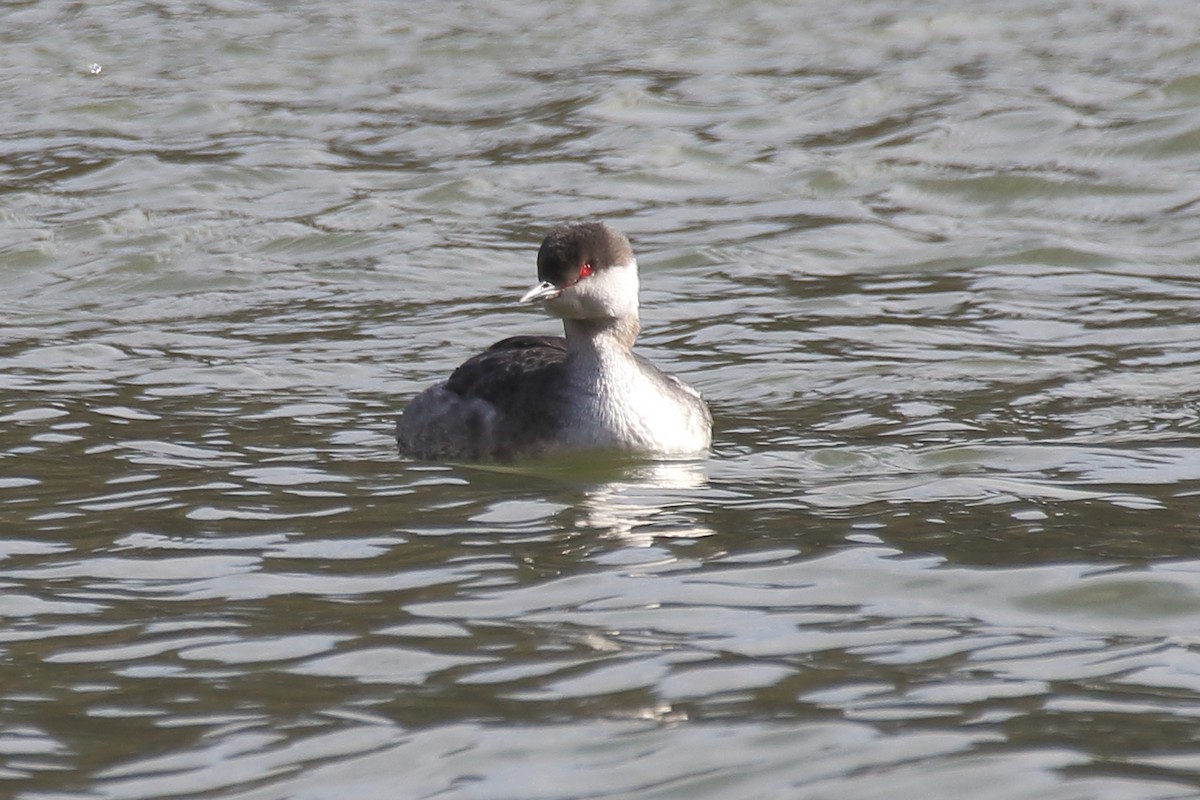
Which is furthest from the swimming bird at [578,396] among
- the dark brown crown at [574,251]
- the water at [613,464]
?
the water at [613,464]

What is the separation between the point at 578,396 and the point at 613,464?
36 cm

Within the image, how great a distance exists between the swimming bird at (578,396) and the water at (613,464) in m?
0.16

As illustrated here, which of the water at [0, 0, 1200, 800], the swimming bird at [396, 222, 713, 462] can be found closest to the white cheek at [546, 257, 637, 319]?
the swimming bird at [396, 222, 713, 462]

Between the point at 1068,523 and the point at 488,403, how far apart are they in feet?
9.96

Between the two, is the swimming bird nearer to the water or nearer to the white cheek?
the white cheek

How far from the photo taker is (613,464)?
9.39 m

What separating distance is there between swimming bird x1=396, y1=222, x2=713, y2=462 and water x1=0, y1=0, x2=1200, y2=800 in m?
0.16

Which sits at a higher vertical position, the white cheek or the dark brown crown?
the dark brown crown

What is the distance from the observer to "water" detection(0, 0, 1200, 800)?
18.3 feet

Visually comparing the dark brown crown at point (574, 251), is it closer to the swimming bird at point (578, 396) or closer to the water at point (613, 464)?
the swimming bird at point (578, 396)

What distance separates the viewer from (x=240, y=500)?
8516 mm

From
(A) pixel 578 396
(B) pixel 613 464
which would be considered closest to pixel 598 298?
(A) pixel 578 396

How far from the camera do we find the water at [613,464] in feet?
18.3

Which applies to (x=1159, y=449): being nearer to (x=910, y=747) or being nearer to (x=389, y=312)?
(x=910, y=747)
